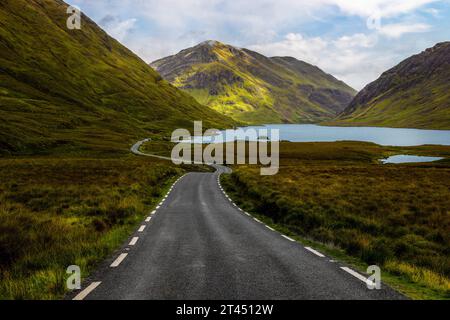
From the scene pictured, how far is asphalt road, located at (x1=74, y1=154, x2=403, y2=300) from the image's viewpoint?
24.9 ft

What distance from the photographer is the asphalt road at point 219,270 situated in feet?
24.9

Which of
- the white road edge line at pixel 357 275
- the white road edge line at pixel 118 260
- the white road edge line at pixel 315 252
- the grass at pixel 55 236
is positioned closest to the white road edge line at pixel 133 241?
the grass at pixel 55 236

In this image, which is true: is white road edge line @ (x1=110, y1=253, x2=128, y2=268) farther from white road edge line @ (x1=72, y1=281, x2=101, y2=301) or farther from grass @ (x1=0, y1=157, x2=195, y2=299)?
white road edge line @ (x1=72, y1=281, x2=101, y2=301)

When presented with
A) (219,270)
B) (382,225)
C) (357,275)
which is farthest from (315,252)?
(382,225)

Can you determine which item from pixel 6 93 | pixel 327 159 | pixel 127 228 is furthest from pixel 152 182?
pixel 6 93

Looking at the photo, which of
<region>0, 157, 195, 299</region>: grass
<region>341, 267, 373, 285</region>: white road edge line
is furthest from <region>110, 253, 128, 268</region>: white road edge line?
<region>341, 267, 373, 285</region>: white road edge line

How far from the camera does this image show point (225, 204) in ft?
83.1

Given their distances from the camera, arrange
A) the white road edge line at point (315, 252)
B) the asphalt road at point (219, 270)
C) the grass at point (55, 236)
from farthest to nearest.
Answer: the white road edge line at point (315, 252) < the grass at point (55, 236) < the asphalt road at point (219, 270)

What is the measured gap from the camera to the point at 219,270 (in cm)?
925

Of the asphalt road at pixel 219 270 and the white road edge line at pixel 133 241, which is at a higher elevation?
the asphalt road at pixel 219 270

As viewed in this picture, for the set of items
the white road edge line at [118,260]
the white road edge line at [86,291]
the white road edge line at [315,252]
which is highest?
the white road edge line at [86,291]

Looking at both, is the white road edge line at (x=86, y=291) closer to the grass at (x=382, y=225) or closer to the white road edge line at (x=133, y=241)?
the white road edge line at (x=133, y=241)
